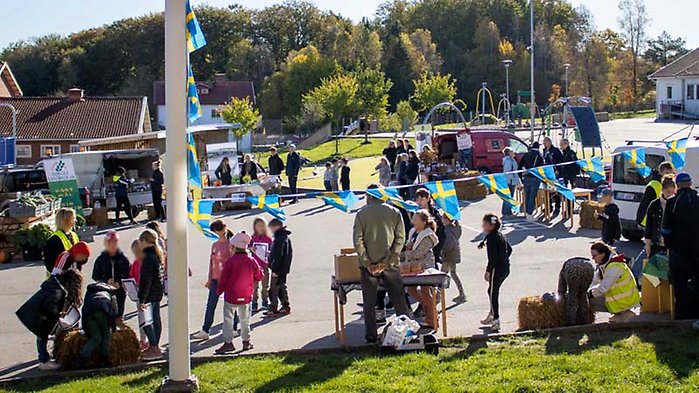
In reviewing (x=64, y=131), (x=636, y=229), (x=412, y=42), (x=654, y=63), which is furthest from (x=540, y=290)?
(x=654, y=63)

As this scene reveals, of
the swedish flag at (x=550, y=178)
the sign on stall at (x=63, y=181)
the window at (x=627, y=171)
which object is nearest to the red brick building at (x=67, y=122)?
the sign on stall at (x=63, y=181)

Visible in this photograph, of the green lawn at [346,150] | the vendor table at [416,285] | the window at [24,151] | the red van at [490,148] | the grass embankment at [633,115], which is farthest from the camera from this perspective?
the grass embankment at [633,115]

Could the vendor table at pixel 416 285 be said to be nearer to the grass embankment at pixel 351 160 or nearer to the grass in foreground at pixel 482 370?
the grass in foreground at pixel 482 370

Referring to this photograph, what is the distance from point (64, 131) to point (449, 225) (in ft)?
171

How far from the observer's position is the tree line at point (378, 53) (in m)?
88.1

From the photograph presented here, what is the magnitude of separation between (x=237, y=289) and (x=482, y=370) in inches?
130

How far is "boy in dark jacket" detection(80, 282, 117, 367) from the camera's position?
10305mm

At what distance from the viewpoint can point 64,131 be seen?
61656 mm

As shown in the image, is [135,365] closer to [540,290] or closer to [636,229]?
[540,290]

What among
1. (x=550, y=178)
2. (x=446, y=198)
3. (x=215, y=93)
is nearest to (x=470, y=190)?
(x=550, y=178)

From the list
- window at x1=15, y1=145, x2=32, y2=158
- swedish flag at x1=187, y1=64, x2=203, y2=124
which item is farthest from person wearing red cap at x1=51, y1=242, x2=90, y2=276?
window at x1=15, y1=145, x2=32, y2=158

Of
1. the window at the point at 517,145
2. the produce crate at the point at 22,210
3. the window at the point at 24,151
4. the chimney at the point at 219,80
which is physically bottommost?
the produce crate at the point at 22,210

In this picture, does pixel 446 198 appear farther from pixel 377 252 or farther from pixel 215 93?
pixel 215 93

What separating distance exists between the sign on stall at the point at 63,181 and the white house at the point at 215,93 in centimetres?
6108
